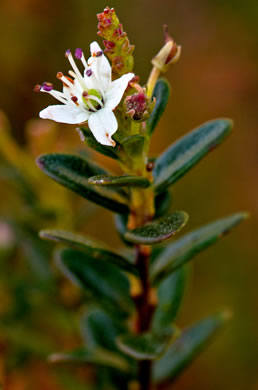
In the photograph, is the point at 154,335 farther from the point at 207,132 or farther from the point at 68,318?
the point at 68,318

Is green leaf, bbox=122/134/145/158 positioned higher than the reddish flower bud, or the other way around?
the reddish flower bud

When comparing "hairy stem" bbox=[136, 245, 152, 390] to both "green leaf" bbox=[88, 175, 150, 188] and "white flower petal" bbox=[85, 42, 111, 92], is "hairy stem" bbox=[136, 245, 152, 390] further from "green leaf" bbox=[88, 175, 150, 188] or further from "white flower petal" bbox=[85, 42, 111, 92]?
"white flower petal" bbox=[85, 42, 111, 92]

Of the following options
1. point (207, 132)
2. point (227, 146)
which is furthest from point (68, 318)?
point (227, 146)

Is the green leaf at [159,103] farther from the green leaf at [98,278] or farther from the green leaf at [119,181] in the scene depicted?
the green leaf at [98,278]

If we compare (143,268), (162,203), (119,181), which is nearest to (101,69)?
(119,181)

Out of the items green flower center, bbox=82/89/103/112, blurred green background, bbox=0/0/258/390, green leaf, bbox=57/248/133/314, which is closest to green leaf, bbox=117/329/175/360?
green leaf, bbox=57/248/133/314

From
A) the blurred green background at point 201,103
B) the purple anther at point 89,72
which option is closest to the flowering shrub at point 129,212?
the purple anther at point 89,72

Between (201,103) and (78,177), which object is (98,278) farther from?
(201,103)
